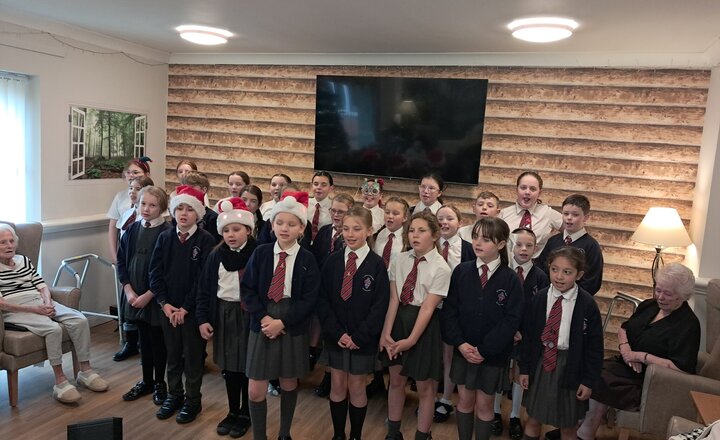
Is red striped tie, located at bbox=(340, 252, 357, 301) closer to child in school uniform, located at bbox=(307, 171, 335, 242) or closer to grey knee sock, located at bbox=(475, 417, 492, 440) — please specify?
grey knee sock, located at bbox=(475, 417, 492, 440)

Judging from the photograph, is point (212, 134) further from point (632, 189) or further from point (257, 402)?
point (632, 189)

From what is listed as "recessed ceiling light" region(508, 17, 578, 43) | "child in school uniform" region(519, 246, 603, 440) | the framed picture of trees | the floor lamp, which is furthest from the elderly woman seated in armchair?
the floor lamp

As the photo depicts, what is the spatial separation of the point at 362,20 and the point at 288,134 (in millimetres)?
1946

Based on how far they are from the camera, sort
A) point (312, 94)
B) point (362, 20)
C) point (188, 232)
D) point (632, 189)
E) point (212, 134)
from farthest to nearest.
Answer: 1. point (212, 134)
2. point (312, 94)
3. point (632, 189)
4. point (362, 20)
5. point (188, 232)

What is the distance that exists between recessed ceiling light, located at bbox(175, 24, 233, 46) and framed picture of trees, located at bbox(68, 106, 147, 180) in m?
1.17

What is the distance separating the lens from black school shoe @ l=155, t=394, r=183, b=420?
3.20 metres

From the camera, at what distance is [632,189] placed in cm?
422

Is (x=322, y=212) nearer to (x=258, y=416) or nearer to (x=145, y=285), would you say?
(x=145, y=285)

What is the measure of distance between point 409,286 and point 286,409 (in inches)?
38.0

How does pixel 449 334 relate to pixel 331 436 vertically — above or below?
above

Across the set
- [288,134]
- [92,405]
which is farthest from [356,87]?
[92,405]

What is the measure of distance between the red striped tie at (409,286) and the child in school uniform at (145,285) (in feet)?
5.14

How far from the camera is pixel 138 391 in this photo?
11.3 ft

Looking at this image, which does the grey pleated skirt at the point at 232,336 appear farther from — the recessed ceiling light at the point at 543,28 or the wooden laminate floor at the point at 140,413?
the recessed ceiling light at the point at 543,28
